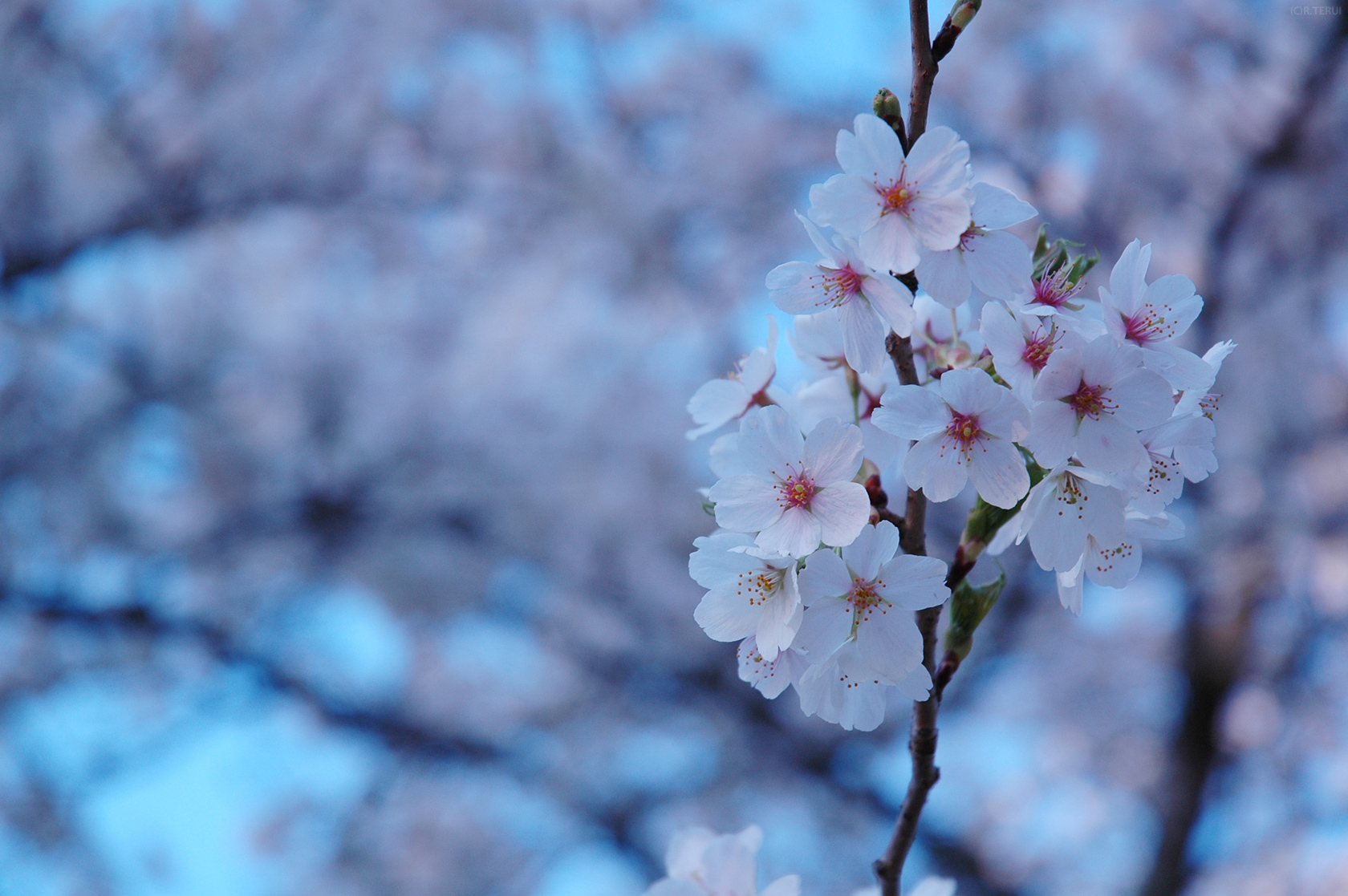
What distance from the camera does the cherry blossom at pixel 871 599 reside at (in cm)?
54

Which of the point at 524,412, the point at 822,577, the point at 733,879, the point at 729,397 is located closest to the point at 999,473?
the point at 822,577

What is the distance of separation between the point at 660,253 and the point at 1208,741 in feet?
10.6

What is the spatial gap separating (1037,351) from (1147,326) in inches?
3.8

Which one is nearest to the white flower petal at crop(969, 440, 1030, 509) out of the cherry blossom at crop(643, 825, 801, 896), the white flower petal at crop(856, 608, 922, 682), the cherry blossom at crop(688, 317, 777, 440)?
the white flower petal at crop(856, 608, 922, 682)

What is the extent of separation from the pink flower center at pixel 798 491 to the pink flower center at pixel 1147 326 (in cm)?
24

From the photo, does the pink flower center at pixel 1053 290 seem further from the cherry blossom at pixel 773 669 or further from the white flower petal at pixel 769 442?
the cherry blossom at pixel 773 669

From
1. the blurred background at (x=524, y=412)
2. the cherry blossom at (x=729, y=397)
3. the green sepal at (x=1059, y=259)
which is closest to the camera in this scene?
the green sepal at (x=1059, y=259)

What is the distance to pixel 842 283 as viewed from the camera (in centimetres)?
59

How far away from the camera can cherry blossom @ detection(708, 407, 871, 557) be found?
55 centimetres

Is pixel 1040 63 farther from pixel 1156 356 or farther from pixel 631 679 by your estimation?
pixel 1156 356

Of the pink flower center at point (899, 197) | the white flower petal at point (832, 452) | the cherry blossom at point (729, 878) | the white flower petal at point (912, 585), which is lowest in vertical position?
the cherry blossom at point (729, 878)

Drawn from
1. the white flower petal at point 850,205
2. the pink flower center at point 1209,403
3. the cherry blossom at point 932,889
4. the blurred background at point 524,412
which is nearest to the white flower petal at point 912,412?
the white flower petal at point 850,205

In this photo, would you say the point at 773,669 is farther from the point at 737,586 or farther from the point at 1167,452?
the point at 1167,452

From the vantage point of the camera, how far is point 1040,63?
408cm
